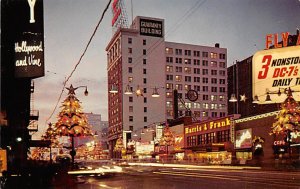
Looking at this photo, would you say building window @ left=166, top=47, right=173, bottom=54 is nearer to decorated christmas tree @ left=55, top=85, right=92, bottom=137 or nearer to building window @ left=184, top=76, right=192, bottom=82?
building window @ left=184, top=76, right=192, bottom=82

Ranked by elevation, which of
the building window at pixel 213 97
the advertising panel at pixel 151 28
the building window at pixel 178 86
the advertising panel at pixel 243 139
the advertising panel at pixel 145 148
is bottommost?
the advertising panel at pixel 145 148

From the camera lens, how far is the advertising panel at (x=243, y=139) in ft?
168

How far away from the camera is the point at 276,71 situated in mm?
14977

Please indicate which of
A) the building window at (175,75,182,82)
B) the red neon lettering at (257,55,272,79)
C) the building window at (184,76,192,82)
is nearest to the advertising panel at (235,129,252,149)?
the red neon lettering at (257,55,272,79)

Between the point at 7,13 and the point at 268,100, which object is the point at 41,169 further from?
the point at 268,100

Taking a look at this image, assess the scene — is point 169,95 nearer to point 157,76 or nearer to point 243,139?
point 157,76

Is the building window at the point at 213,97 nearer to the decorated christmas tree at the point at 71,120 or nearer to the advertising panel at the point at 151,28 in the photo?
the advertising panel at the point at 151,28

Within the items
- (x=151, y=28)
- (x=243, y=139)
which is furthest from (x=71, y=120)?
(x=151, y=28)

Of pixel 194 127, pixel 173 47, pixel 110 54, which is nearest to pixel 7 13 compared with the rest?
pixel 194 127

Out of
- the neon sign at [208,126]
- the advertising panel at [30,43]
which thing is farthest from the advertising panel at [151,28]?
the advertising panel at [30,43]

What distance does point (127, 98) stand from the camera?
11969 centimetres

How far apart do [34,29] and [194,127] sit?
56.7 metres

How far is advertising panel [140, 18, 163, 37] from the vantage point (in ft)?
398

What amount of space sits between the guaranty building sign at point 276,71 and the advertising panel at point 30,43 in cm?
827
